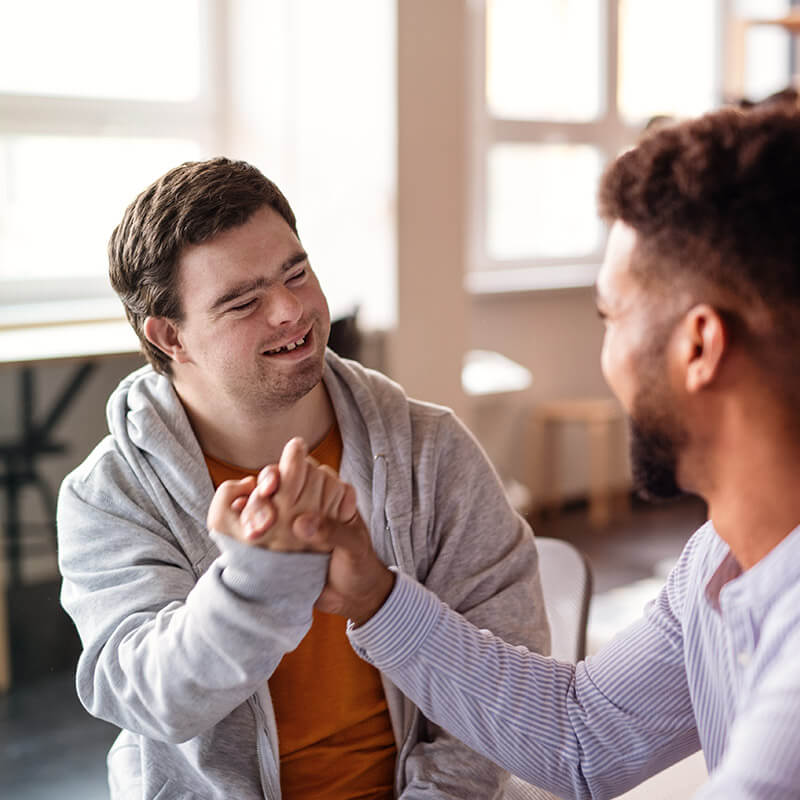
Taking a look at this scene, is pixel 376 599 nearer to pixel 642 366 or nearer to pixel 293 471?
pixel 293 471

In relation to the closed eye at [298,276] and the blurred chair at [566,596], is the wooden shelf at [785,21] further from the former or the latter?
the closed eye at [298,276]

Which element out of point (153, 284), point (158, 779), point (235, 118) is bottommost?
point (158, 779)

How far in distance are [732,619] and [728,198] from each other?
37 cm

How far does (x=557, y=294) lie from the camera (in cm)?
543

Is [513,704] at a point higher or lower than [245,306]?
lower

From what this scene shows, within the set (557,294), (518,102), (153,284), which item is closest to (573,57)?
(518,102)

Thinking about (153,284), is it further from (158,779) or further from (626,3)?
(626,3)

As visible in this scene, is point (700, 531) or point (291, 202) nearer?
point (700, 531)

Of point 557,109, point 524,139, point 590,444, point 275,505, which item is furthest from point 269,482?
point 557,109

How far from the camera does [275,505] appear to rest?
1.10 metres

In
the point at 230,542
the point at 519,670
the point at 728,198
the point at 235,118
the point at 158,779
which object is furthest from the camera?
the point at 235,118

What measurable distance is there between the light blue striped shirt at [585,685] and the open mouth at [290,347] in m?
0.35

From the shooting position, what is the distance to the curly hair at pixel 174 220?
4.50ft

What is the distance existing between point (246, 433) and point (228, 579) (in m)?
0.36
